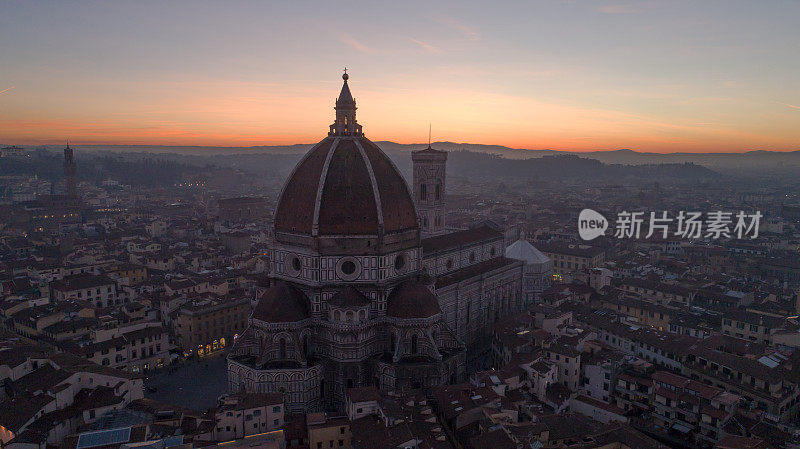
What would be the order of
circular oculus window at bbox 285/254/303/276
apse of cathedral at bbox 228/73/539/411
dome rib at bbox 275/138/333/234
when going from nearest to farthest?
apse of cathedral at bbox 228/73/539/411
dome rib at bbox 275/138/333/234
circular oculus window at bbox 285/254/303/276

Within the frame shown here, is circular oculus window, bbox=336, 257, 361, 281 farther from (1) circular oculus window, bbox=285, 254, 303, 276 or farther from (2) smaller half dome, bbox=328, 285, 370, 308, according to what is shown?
(1) circular oculus window, bbox=285, 254, 303, 276

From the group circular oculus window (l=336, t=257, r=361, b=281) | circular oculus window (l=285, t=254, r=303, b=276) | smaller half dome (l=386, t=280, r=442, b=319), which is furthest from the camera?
circular oculus window (l=285, t=254, r=303, b=276)

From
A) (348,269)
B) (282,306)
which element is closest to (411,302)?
(348,269)

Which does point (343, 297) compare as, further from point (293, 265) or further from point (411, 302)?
point (293, 265)

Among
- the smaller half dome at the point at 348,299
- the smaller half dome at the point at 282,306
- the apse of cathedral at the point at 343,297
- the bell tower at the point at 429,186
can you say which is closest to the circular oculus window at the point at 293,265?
the apse of cathedral at the point at 343,297

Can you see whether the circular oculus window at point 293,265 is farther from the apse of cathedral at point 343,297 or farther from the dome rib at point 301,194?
the dome rib at point 301,194

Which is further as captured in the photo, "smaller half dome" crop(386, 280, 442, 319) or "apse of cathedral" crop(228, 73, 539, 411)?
"smaller half dome" crop(386, 280, 442, 319)

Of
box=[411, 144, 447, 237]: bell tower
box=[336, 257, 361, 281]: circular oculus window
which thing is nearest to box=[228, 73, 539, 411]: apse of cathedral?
box=[336, 257, 361, 281]: circular oculus window
